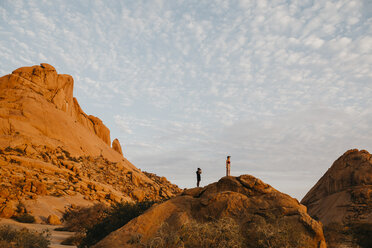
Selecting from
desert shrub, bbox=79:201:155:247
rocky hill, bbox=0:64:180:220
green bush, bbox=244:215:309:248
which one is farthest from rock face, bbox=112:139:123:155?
green bush, bbox=244:215:309:248

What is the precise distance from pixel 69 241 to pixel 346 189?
73.5ft

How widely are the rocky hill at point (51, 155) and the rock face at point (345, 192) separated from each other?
20170mm

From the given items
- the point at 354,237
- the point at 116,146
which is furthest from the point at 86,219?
the point at 116,146

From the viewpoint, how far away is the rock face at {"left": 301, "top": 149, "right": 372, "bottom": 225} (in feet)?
72.2

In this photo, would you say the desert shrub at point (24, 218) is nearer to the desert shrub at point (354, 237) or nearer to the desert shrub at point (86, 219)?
the desert shrub at point (86, 219)

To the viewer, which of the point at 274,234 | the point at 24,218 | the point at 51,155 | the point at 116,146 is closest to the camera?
the point at 274,234

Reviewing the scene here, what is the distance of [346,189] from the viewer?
2491cm

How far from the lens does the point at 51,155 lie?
36688 millimetres

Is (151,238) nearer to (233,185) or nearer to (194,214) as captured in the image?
(194,214)

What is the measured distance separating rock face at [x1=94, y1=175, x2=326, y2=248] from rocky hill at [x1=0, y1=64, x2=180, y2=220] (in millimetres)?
17203

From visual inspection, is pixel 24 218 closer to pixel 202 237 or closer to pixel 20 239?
pixel 20 239

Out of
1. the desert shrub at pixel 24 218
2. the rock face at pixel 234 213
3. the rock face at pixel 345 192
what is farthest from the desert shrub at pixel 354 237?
the desert shrub at pixel 24 218

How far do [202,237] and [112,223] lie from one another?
17.5ft

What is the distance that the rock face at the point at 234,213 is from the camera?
30.0 ft
